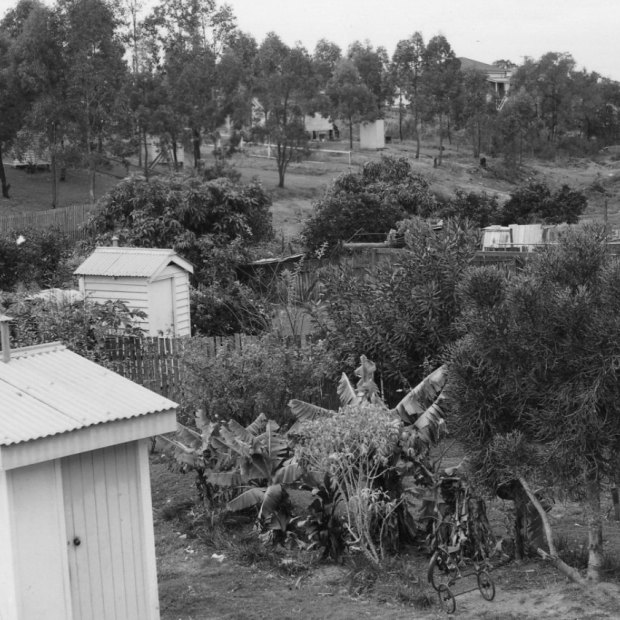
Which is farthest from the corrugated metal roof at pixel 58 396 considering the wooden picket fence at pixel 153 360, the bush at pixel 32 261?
the bush at pixel 32 261

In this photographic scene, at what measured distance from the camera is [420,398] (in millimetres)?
10359

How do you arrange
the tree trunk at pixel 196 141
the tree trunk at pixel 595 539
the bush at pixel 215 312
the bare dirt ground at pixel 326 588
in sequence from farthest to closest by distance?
the tree trunk at pixel 196 141 → the bush at pixel 215 312 → the tree trunk at pixel 595 539 → the bare dirt ground at pixel 326 588

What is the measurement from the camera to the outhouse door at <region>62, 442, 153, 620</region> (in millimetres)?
6906

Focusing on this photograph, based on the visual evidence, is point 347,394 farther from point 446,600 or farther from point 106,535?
point 106,535

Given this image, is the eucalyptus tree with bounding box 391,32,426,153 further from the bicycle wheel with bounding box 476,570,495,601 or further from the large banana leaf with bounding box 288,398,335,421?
the bicycle wheel with bounding box 476,570,495,601

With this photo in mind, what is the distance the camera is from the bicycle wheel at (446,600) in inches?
311

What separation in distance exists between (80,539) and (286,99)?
153ft

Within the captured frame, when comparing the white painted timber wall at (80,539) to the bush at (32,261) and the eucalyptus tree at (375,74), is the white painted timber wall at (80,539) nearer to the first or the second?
the bush at (32,261)

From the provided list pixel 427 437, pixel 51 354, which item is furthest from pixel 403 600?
pixel 51 354

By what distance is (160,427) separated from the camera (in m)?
7.23

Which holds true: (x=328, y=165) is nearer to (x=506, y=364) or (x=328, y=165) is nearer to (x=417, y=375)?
(x=417, y=375)

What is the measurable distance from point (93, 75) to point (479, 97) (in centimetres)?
3371

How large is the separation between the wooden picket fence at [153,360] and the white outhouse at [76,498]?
7.10 meters

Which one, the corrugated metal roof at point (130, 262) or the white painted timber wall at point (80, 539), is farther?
the corrugated metal roof at point (130, 262)
